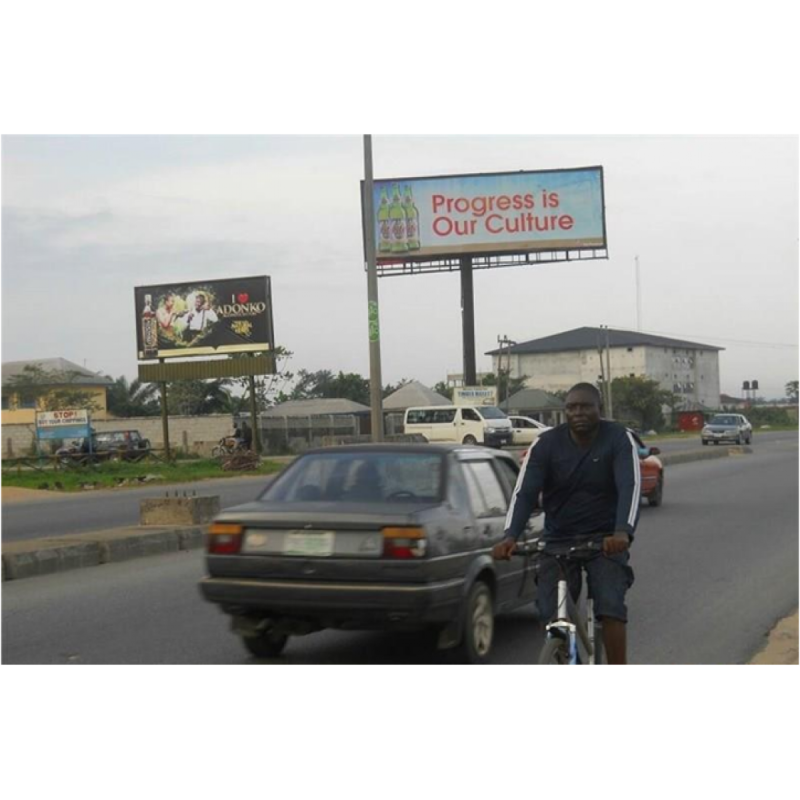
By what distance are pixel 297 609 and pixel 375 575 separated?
56 cm

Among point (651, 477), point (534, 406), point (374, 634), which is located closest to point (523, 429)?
point (651, 477)

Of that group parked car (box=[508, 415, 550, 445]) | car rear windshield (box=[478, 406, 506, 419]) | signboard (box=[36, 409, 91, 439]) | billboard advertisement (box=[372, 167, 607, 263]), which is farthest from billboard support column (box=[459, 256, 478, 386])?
signboard (box=[36, 409, 91, 439])

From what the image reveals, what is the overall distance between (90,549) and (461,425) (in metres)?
34.8

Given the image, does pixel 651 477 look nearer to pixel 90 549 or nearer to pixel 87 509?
pixel 90 549

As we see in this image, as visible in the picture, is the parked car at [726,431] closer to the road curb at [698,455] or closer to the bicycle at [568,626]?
the road curb at [698,455]

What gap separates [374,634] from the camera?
9.09m

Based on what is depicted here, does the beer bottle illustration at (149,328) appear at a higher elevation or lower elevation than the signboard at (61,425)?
higher

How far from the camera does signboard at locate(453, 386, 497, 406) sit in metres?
53.0

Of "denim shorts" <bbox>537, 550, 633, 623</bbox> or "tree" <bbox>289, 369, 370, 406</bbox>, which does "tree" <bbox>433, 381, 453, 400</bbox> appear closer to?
"tree" <bbox>289, 369, 370, 406</bbox>

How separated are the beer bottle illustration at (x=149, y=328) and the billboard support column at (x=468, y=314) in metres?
19.6

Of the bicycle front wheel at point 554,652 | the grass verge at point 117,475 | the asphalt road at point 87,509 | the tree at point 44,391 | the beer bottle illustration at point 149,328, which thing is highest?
the beer bottle illustration at point 149,328

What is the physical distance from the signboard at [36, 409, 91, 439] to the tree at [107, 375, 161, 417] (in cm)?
5159

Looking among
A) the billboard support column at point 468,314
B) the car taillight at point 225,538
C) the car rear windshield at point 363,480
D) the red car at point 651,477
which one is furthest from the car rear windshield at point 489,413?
the car taillight at point 225,538

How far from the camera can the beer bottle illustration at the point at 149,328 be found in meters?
46.3
